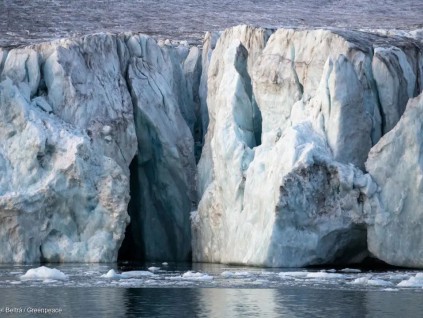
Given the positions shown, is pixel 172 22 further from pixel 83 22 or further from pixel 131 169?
pixel 131 169

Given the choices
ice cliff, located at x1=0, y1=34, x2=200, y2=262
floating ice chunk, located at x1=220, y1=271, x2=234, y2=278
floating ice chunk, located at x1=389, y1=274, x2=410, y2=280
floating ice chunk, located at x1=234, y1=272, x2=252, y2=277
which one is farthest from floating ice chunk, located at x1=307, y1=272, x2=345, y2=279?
ice cliff, located at x1=0, y1=34, x2=200, y2=262

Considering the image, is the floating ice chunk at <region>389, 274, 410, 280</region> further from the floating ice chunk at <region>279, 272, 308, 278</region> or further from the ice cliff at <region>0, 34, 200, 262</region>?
the ice cliff at <region>0, 34, 200, 262</region>

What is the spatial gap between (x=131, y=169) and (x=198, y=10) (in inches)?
566

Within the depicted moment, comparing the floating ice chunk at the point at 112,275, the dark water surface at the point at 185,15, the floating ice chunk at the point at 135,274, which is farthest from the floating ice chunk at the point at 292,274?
the dark water surface at the point at 185,15

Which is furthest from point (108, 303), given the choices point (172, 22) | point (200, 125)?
point (172, 22)

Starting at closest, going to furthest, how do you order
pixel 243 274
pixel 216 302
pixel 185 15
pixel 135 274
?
pixel 216 302 < pixel 135 274 < pixel 243 274 < pixel 185 15

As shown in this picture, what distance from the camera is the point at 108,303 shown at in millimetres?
24156

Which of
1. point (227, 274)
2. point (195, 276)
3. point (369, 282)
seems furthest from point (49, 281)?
point (369, 282)

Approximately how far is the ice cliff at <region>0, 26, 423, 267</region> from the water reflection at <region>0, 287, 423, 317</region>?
512cm

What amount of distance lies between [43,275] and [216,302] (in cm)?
534

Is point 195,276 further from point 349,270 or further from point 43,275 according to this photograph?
point 349,270

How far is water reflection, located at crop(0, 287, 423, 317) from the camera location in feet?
75.0

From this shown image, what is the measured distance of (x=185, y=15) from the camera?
1938 inches

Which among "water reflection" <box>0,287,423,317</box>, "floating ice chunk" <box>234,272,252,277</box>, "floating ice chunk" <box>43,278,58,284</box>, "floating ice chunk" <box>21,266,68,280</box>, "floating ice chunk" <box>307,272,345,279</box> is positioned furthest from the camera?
"floating ice chunk" <box>234,272,252,277</box>
